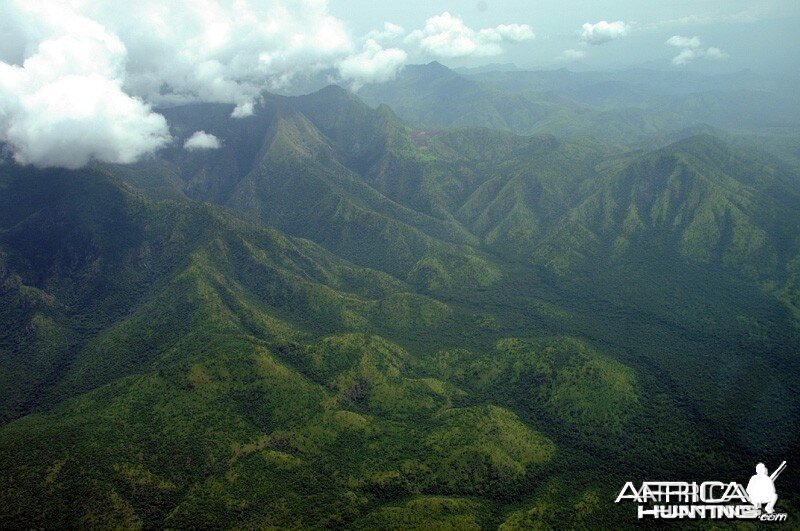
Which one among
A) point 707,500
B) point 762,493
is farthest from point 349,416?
point 762,493

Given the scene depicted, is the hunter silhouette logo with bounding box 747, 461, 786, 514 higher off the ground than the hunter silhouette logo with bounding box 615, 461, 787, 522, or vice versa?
the hunter silhouette logo with bounding box 747, 461, 786, 514

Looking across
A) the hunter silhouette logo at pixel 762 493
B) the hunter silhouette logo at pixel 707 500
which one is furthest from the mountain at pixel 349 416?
the hunter silhouette logo at pixel 762 493

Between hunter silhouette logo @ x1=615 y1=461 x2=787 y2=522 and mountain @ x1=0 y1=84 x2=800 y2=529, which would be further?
mountain @ x1=0 y1=84 x2=800 y2=529

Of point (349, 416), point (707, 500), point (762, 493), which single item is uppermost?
point (349, 416)

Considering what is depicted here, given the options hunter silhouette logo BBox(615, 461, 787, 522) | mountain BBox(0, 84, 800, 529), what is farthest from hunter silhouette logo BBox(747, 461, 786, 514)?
mountain BBox(0, 84, 800, 529)

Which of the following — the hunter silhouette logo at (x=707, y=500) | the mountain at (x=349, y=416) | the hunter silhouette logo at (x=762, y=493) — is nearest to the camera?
the hunter silhouette logo at (x=762, y=493)

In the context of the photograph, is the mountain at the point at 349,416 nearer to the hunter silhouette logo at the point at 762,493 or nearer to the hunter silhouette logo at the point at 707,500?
the hunter silhouette logo at the point at 707,500

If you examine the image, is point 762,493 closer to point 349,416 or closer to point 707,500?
point 707,500

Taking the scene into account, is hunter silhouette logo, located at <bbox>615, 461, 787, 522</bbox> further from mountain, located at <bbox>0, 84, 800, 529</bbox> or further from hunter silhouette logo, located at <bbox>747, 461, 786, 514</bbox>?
mountain, located at <bbox>0, 84, 800, 529</bbox>
